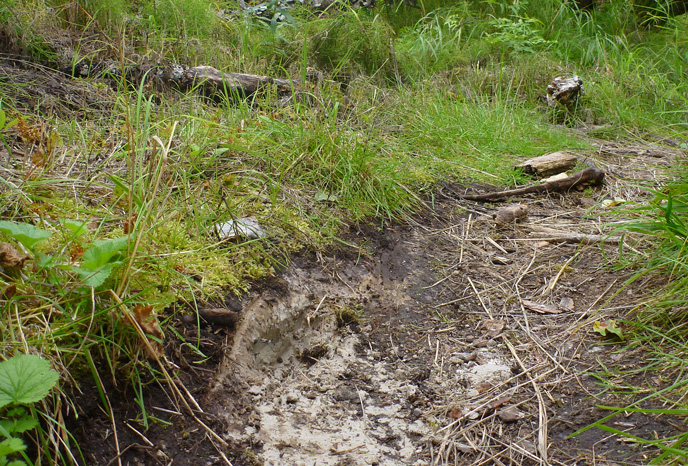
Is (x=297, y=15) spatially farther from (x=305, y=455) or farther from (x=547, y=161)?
(x=305, y=455)

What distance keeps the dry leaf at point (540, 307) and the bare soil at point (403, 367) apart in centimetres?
1

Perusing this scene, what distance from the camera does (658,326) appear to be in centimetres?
171

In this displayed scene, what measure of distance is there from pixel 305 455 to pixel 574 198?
2.43 meters

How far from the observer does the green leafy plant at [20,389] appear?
3.34ft

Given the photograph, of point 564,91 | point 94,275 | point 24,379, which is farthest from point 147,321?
point 564,91

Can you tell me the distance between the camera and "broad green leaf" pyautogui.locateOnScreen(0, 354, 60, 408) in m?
1.02

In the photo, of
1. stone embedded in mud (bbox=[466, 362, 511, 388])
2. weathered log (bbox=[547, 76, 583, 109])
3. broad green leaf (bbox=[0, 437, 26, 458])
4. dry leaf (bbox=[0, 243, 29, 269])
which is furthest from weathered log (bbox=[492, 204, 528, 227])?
broad green leaf (bbox=[0, 437, 26, 458])

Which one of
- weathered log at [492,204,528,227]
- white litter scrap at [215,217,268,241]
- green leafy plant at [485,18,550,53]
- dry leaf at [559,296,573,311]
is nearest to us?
white litter scrap at [215,217,268,241]

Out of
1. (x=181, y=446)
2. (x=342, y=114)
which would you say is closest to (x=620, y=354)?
(x=181, y=446)

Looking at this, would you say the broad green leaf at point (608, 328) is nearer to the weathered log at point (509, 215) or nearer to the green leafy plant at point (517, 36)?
the weathered log at point (509, 215)

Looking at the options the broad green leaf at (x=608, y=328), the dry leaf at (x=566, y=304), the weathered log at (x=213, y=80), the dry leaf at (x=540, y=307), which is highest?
the weathered log at (x=213, y=80)

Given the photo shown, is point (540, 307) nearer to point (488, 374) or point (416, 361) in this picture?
point (488, 374)

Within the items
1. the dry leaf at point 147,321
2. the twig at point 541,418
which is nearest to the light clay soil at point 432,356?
the twig at point 541,418

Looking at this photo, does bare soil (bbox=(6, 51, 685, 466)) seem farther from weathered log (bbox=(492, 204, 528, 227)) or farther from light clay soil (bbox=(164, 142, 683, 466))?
weathered log (bbox=(492, 204, 528, 227))
